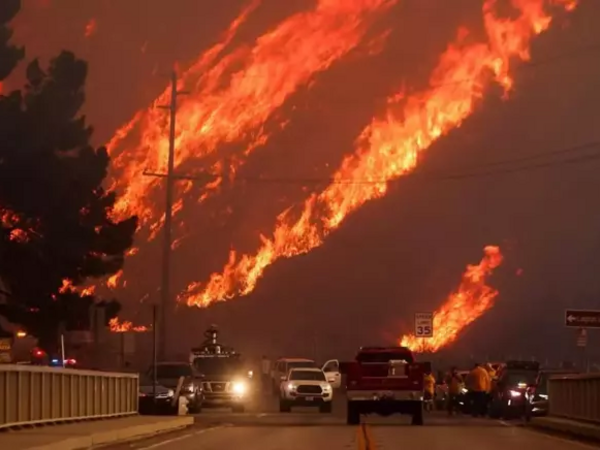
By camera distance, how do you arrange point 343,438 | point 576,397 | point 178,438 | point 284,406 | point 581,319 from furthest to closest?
point 284,406, point 581,319, point 576,397, point 343,438, point 178,438

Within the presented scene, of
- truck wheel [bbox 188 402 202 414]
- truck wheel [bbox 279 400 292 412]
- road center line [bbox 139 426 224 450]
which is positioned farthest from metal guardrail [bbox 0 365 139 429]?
truck wheel [bbox 279 400 292 412]

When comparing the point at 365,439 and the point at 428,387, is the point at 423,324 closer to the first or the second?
the point at 428,387

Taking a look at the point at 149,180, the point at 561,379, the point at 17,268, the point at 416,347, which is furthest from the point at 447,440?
the point at 416,347

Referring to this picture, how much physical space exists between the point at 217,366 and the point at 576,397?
993 inches

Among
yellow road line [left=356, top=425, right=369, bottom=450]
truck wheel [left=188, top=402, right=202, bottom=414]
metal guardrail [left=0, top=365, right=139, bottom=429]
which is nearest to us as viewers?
yellow road line [left=356, top=425, right=369, bottom=450]

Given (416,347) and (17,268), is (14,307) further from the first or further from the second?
(416,347)

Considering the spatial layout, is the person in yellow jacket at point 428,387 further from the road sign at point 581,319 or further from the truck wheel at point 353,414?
the truck wheel at point 353,414

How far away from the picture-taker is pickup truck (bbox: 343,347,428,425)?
4388 cm

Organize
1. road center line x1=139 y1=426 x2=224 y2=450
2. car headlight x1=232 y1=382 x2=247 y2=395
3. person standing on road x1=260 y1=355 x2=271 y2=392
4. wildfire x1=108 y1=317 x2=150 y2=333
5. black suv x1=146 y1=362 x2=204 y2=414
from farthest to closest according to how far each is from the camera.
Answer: person standing on road x1=260 y1=355 x2=271 y2=392, wildfire x1=108 y1=317 x2=150 y2=333, car headlight x1=232 y1=382 x2=247 y2=395, black suv x1=146 y1=362 x2=204 y2=414, road center line x1=139 y1=426 x2=224 y2=450

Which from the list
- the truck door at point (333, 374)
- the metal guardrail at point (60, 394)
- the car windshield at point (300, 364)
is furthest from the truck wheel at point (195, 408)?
the truck door at point (333, 374)

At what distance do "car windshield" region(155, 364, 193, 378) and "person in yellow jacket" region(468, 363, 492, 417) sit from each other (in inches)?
435

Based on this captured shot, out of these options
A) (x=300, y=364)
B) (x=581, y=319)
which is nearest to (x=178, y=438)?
(x=581, y=319)

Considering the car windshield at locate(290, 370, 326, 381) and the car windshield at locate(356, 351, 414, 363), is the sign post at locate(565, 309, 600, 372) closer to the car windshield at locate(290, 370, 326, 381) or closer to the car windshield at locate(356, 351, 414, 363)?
the car windshield at locate(356, 351, 414, 363)

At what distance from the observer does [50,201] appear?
7231 centimetres
